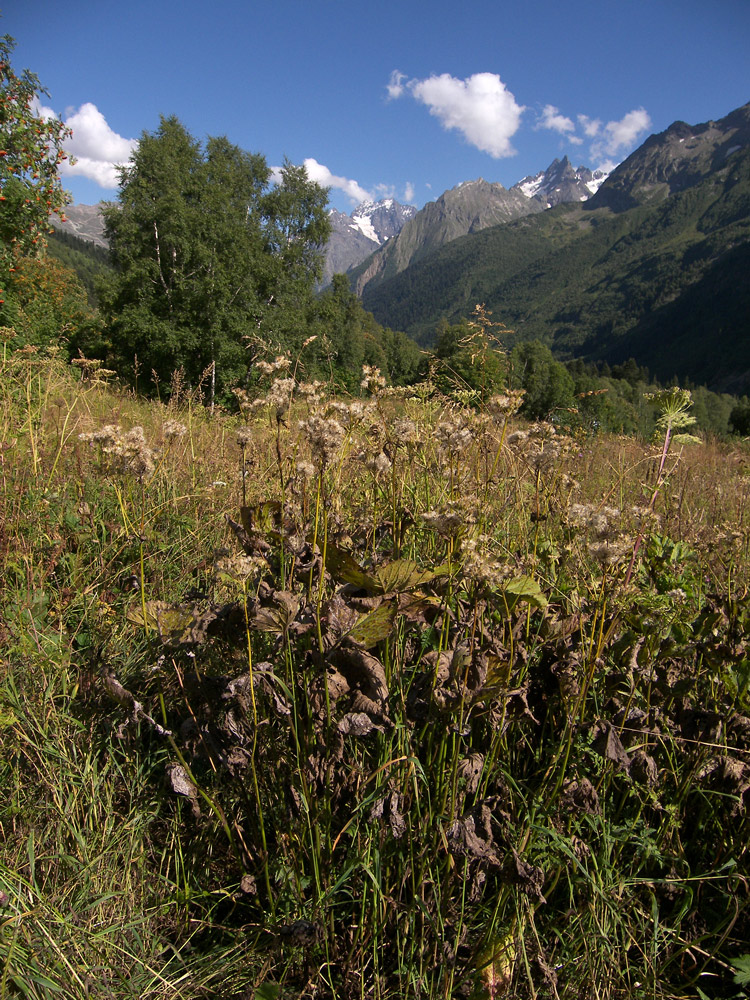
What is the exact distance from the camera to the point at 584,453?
6242 millimetres

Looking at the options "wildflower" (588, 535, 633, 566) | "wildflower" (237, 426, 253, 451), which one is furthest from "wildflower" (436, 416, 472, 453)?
"wildflower" (237, 426, 253, 451)

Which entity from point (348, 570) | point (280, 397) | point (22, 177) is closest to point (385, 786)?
point (348, 570)

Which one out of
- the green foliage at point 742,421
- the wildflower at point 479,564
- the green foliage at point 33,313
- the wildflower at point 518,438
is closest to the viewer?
the wildflower at point 479,564

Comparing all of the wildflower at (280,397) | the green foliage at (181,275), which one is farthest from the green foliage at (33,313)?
the wildflower at (280,397)

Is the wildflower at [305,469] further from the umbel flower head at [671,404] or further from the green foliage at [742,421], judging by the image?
the green foliage at [742,421]

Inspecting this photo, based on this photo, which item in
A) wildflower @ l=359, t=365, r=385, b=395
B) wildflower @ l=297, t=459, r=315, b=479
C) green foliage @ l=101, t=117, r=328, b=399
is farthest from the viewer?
green foliage @ l=101, t=117, r=328, b=399

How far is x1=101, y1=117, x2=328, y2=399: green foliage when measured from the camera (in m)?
24.1

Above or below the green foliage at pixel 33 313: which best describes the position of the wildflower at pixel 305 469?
below

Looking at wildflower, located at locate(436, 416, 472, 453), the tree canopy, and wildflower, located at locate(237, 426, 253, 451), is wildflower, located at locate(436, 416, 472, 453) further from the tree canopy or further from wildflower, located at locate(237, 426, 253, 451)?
the tree canopy

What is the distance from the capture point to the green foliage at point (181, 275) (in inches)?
949

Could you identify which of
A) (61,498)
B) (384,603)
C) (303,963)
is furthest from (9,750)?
(61,498)

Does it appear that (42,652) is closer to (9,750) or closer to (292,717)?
(9,750)

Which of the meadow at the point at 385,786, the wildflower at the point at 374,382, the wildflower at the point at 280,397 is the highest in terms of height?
the wildflower at the point at 374,382

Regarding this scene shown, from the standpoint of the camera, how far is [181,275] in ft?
79.8
